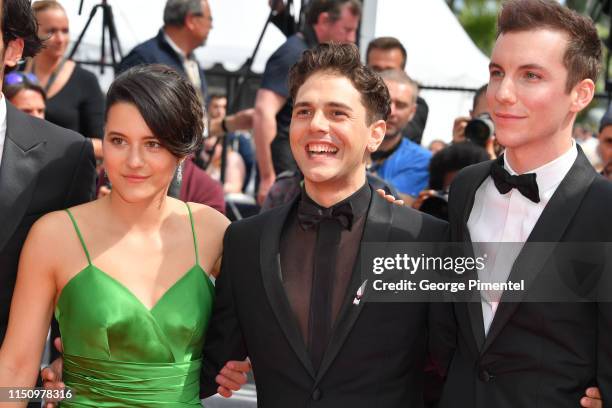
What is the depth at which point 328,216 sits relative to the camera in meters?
3.13

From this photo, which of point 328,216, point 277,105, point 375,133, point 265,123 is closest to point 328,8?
point 277,105

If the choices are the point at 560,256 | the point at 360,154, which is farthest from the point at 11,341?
the point at 560,256

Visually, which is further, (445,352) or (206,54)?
(206,54)

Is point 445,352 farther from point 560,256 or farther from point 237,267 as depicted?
point 237,267

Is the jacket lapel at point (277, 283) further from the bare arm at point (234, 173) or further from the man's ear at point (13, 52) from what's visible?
the bare arm at point (234, 173)

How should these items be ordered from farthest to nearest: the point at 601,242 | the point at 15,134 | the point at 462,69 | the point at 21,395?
the point at 462,69 < the point at 15,134 < the point at 21,395 < the point at 601,242

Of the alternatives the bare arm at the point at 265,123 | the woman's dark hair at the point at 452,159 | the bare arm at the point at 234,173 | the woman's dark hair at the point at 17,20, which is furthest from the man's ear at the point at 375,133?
the bare arm at the point at 234,173

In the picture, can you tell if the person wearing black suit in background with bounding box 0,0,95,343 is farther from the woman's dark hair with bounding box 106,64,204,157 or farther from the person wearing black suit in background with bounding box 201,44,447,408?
the person wearing black suit in background with bounding box 201,44,447,408

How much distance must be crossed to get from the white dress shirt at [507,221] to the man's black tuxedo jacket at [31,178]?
143cm

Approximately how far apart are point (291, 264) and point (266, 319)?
0.21 meters

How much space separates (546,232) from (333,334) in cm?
75

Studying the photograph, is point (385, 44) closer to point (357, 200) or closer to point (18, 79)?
point (18, 79)

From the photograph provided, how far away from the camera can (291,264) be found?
10.3 ft

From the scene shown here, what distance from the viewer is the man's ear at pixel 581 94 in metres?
2.92
